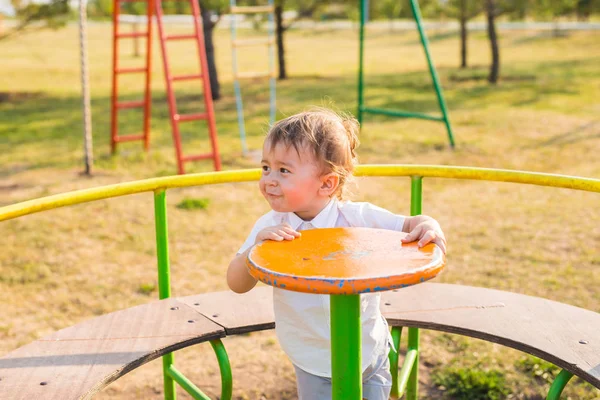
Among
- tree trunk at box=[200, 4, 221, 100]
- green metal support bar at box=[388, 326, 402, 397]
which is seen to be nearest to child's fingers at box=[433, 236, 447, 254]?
green metal support bar at box=[388, 326, 402, 397]

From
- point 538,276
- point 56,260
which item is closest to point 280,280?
point 538,276

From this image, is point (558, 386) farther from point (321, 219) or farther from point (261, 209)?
point (261, 209)

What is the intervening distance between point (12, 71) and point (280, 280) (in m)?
15.2

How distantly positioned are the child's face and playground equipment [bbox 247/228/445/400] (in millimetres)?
127

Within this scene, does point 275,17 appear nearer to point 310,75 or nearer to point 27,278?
point 310,75

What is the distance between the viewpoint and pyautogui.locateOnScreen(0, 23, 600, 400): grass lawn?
140 inches

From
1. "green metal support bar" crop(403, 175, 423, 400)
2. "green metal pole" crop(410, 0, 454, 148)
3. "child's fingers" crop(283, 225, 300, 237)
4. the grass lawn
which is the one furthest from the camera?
"green metal pole" crop(410, 0, 454, 148)

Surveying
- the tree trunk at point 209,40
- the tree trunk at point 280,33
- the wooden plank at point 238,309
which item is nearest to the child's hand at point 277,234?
the wooden plank at point 238,309

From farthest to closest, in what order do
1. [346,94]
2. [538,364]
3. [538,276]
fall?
[346,94] → [538,276] → [538,364]

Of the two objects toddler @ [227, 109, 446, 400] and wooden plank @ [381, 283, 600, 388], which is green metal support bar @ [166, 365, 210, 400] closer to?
toddler @ [227, 109, 446, 400]

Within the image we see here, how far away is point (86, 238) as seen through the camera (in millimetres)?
5250

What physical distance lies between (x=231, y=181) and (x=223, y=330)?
0.51m

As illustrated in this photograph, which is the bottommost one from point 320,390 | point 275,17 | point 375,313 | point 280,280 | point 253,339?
point 253,339

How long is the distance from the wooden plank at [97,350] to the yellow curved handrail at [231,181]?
40 cm
